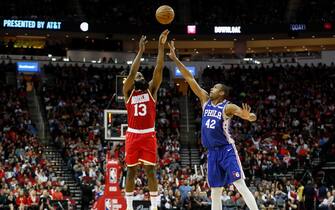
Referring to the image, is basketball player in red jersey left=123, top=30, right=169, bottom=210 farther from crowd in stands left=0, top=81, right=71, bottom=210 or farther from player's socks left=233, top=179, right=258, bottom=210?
crowd in stands left=0, top=81, right=71, bottom=210

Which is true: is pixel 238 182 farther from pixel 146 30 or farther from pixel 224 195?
pixel 146 30

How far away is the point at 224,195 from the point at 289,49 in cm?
2336

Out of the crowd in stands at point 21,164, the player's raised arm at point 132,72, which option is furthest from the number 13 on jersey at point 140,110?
the crowd in stands at point 21,164

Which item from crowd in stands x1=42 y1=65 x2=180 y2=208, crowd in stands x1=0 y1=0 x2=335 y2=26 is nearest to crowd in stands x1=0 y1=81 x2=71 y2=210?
crowd in stands x1=42 y1=65 x2=180 y2=208

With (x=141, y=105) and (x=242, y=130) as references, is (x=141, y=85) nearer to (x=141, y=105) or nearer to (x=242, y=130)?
(x=141, y=105)

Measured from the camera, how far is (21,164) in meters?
25.2

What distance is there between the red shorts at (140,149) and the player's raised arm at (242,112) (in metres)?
1.32

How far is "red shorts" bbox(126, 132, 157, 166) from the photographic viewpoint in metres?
9.70

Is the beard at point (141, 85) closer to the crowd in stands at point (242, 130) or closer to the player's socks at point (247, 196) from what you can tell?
the player's socks at point (247, 196)

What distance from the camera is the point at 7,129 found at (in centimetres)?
2927

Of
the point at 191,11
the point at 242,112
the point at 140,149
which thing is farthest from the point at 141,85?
the point at 191,11

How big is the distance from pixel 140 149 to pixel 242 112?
183 centimetres

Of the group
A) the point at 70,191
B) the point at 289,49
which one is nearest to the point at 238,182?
the point at 70,191

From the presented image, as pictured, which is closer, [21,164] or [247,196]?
[247,196]
